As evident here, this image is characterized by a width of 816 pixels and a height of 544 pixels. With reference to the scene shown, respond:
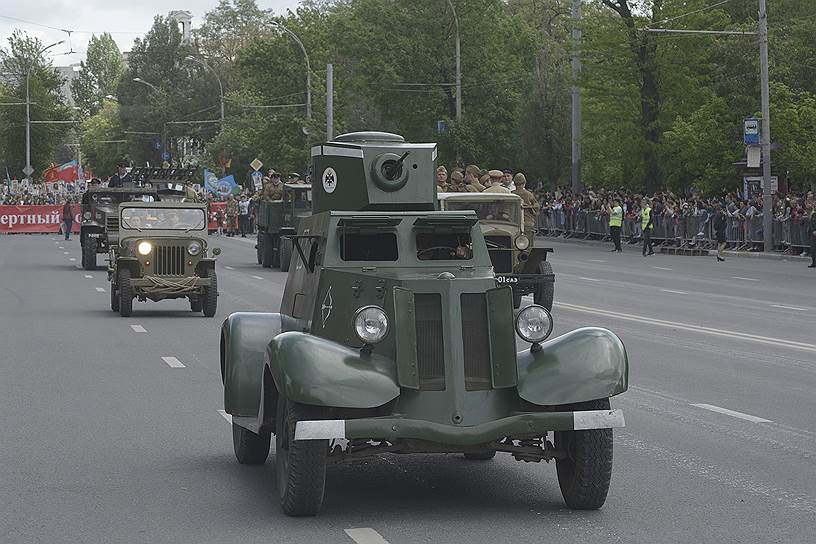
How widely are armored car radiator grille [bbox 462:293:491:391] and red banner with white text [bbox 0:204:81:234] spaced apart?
224ft

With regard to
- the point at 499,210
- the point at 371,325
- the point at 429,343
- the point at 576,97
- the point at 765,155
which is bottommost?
the point at 429,343

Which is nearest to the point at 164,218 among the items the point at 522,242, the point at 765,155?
the point at 522,242

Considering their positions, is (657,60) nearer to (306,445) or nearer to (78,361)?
(78,361)

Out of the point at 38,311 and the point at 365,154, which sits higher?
the point at 365,154

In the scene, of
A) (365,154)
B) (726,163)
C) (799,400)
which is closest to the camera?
(365,154)

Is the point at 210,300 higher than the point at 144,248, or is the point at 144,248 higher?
the point at 144,248

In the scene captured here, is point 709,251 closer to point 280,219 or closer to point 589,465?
point 280,219

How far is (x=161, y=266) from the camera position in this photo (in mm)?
24812

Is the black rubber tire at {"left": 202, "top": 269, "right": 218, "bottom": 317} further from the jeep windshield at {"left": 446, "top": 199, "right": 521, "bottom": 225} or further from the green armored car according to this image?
the green armored car

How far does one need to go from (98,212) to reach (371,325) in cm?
3190

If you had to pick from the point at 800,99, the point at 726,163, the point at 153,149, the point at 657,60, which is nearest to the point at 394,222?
the point at 800,99

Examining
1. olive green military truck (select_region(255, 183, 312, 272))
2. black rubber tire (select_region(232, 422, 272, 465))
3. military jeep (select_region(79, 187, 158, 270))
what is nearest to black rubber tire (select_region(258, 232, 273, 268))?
olive green military truck (select_region(255, 183, 312, 272))

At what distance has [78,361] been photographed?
17.8m

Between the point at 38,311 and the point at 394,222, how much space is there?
1750cm
